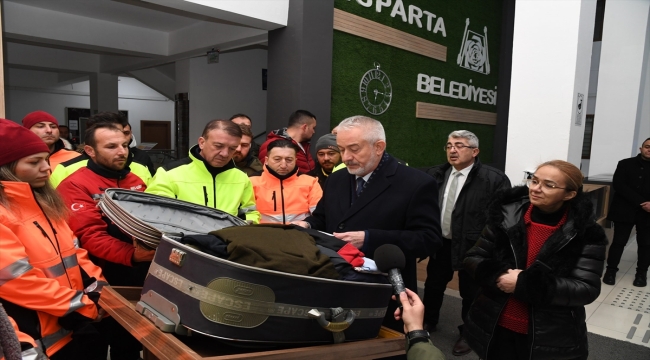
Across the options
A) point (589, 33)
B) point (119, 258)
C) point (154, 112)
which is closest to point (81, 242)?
point (119, 258)

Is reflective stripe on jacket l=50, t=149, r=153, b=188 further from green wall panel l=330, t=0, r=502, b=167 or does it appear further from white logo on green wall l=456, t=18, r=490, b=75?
white logo on green wall l=456, t=18, r=490, b=75

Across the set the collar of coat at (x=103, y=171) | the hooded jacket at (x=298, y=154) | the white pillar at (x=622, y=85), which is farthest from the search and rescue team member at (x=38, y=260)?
the white pillar at (x=622, y=85)

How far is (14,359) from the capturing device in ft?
2.12

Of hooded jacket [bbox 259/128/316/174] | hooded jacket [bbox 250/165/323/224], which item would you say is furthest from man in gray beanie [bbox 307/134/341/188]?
hooded jacket [bbox 250/165/323/224]

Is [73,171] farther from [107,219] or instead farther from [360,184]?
[360,184]

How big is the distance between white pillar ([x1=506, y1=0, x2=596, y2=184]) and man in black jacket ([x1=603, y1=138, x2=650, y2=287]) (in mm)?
572

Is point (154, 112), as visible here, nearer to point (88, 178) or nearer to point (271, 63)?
point (271, 63)

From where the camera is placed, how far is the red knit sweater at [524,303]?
6.57 feet

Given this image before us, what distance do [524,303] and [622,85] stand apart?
7.35 m

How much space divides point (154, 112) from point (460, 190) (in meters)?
16.7

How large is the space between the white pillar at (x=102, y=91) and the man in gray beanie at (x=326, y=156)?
9405 millimetres

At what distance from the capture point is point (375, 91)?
6.46 metres

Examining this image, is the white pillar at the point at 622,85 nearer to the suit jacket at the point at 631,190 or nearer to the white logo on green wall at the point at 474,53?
the white logo on green wall at the point at 474,53

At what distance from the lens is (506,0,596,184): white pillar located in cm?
476
